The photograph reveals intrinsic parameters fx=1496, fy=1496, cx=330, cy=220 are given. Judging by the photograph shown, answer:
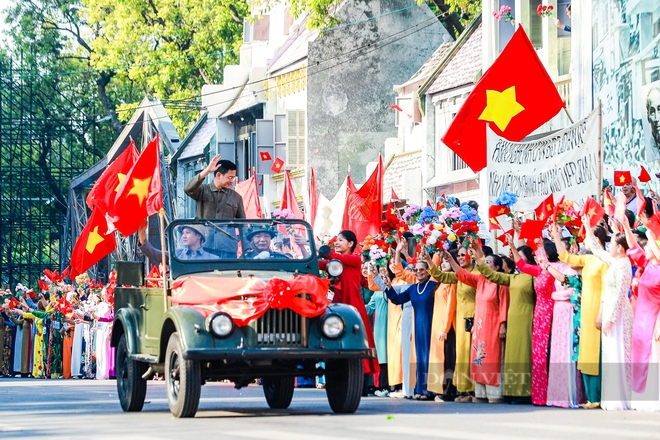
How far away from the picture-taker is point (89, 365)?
33.2m

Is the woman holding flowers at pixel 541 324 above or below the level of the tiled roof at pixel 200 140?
below

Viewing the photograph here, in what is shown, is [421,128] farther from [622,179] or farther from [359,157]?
[622,179]

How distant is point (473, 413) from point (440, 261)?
3.96m

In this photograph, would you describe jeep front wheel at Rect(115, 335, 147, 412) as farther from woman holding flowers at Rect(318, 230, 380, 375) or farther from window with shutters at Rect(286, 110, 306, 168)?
window with shutters at Rect(286, 110, 306, 168)

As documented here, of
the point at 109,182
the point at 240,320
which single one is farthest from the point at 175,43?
the point at 240,320

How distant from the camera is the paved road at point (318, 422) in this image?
1208 cm

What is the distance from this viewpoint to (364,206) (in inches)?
1022

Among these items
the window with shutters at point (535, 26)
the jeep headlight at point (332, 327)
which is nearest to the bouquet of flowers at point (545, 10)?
the window with shutters at point (535, 26)

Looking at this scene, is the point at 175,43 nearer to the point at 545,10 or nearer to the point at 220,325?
the point at 545,10

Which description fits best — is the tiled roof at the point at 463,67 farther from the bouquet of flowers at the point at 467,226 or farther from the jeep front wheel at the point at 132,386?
the jeep front wheel at the point at 132,386

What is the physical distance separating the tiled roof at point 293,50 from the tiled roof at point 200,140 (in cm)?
594

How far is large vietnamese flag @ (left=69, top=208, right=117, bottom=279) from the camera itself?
21922 millimetres

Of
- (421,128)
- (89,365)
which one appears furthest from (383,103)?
(89,365)

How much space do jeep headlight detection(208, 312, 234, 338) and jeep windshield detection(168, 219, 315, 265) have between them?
5.07 ft
